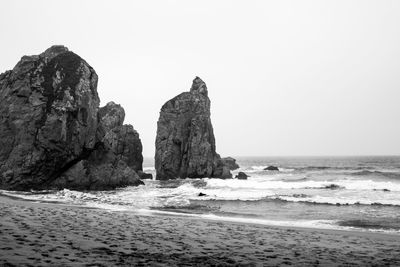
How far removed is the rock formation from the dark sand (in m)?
23.4

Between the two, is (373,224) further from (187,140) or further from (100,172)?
(187,140)

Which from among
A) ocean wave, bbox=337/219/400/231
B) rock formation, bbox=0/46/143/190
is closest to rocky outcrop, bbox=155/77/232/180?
rock formation, bbox=0/46/143/190

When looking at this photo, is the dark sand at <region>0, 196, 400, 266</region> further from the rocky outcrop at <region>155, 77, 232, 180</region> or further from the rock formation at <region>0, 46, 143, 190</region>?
the rocky outcrop at <region>155, 77, 232, 180</region>

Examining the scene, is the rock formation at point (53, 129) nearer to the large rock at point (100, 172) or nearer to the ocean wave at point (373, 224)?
the large rock at point (100, 172)

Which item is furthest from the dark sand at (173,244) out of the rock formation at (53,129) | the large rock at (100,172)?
the large rock at (100,172)

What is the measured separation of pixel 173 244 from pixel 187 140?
57665 millimetres

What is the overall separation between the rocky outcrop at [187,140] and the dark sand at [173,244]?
1922 inches

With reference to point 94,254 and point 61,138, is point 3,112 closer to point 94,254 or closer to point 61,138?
point 61,138

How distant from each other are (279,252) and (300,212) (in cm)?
1555

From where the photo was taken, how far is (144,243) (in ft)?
40.9

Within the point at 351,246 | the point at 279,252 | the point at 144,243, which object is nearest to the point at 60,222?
the point at 144,243

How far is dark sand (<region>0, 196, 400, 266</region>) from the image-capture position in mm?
9703

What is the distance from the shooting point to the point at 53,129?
129 ft

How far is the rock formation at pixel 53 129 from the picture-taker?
38.3m
